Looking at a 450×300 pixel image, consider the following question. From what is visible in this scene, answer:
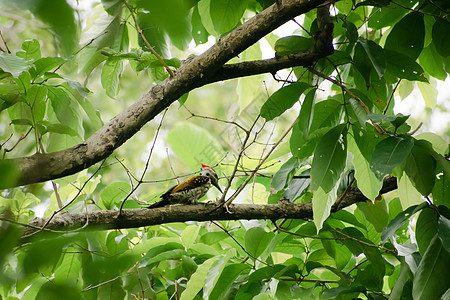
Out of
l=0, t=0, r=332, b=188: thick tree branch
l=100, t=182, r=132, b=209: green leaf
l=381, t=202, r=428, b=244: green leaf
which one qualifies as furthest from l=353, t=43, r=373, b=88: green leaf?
l=100, t=182, r=132, b=209: green leaf

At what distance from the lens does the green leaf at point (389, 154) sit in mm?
1219

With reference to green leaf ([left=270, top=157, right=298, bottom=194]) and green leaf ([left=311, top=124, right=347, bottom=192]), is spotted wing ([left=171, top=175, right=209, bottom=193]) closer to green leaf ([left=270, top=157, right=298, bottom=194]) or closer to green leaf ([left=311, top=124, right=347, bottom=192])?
green leaf ([left=270, top=157, right=298, bottom=194])

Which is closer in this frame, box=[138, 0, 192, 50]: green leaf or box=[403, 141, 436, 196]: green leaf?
box=[138, 0, 192, 50]: green leaf

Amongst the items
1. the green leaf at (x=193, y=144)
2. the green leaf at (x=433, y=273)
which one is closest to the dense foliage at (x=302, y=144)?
the green leaf at (x=433, y=273)

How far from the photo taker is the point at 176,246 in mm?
2051

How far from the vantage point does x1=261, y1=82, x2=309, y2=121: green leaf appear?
64.4 inches

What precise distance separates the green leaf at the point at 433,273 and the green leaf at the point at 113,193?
1255 millimetres

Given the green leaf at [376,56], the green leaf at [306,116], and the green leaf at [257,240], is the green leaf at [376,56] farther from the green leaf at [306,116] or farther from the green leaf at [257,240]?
the green leaf at [257,240]

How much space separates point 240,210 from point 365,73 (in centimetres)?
69

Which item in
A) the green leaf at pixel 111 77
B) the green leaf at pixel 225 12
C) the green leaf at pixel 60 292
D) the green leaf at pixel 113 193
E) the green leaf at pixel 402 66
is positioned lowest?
the green leaf at pixel 60 292

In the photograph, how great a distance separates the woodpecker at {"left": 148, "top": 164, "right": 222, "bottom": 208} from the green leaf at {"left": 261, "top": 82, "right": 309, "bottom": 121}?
28.2 inches

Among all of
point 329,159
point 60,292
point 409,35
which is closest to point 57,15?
point 60,292

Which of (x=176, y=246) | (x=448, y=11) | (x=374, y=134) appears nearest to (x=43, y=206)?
(x=176, y=246)

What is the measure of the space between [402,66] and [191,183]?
1.19 meters
